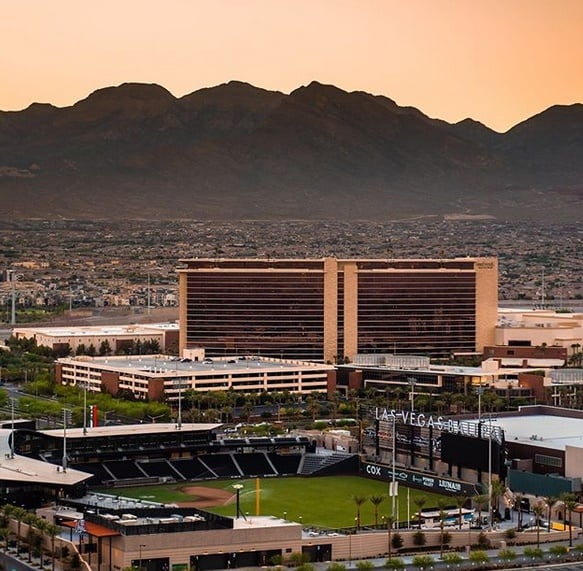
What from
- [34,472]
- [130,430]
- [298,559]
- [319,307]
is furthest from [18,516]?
[319,307]

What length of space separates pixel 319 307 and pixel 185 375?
77.7 ft

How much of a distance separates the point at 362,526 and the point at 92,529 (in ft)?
47.9

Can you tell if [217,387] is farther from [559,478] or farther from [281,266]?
[559,478]

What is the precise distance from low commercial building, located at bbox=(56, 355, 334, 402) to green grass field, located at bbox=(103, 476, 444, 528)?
28071 mm

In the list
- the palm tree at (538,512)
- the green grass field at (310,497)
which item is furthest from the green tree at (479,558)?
the green grass field at (310,497)

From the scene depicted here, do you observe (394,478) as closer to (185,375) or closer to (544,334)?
(185,375)

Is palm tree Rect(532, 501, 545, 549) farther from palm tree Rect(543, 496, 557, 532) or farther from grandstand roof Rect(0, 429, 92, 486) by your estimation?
grandstand roof Rect(0, 429, 92, 486)

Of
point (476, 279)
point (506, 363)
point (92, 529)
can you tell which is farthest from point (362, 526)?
point (476, 279)

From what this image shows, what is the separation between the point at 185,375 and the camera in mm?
122438

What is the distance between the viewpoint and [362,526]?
76375mm

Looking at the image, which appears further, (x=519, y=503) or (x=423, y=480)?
(x=423, y=480)

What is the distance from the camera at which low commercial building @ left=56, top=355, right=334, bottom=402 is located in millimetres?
122375

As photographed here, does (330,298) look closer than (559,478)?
No

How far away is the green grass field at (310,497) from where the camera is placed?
265ft
